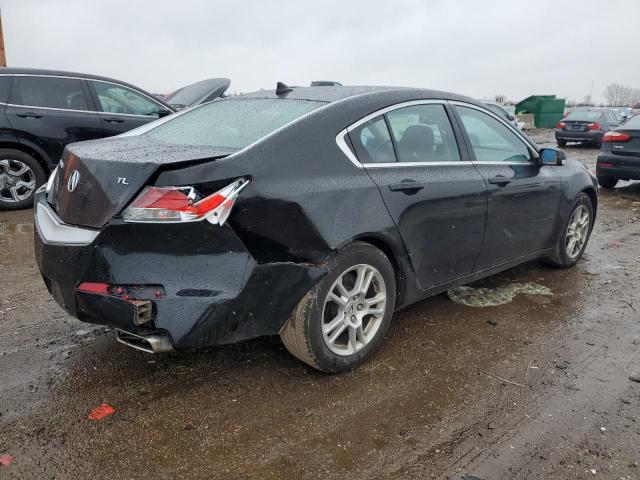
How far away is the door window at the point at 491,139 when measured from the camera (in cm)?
375

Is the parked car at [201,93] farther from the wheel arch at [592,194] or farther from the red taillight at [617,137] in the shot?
the red taillight at [617,137]

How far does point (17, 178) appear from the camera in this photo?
6.75m

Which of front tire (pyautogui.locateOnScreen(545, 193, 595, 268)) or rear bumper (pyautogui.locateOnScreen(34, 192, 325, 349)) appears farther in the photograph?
front tire (pyautogui.locateOnScreen(545, 193, 595, 268))

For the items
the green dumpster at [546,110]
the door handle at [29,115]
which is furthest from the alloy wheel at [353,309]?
the green dumpster at [546,110]

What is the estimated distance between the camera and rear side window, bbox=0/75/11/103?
663cm

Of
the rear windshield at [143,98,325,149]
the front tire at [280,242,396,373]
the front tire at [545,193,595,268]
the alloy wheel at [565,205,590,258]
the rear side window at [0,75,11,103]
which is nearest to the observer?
the front tire at [280,242,396,373]

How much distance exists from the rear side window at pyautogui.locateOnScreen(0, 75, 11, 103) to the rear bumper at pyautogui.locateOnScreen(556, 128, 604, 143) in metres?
17.3

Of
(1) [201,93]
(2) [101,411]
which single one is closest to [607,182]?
(1) [201,93]

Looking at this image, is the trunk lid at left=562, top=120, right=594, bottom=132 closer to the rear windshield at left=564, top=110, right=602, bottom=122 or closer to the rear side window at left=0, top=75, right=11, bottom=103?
the rear windshield at left=564, top=110, right=602, bottom=122

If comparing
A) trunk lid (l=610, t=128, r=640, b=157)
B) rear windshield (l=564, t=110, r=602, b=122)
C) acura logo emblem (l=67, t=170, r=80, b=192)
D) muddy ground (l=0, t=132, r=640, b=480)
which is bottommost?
muddy ground (l=0, t=132, r=640, b=480)

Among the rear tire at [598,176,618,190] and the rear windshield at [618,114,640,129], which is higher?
the rear windshield at [618,114,640,129]

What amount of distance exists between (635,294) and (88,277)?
4074 millimetres

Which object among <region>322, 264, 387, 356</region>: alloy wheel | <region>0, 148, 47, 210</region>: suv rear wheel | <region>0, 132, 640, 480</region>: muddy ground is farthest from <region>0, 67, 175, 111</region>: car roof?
<region>322, 264, 387, 356</region>: alloy wheel

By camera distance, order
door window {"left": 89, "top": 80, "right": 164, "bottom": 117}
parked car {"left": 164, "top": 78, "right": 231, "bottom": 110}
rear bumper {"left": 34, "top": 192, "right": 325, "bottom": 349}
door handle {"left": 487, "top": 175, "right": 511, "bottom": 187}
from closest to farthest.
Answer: rear bumper {"left": 34, "top": 192, "right": 325, "bottom": 349} < door handle {"left": 487, "top": 175, "right": 511, "bottom": 187} < door window {"left": 89, "top": 80, "right": 164, "bottom": 117} < parked car {"left": 164, "top": 78, "right": 231, "bottom": 110}
